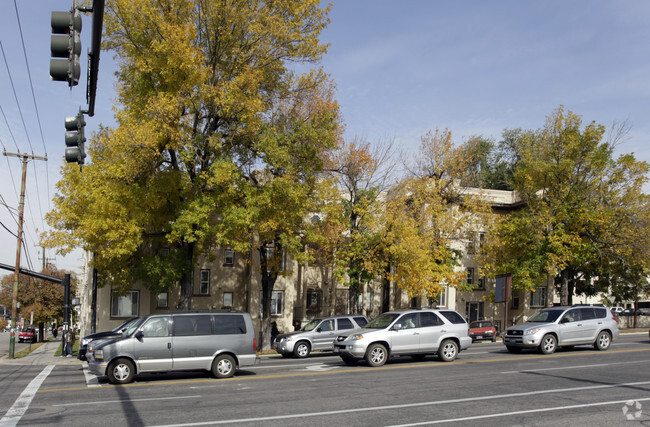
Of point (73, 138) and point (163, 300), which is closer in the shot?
point (73, 138)

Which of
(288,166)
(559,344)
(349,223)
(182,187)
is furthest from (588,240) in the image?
(182,187)

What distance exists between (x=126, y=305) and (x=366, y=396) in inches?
1070

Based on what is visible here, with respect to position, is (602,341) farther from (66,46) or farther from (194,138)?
(66,46)

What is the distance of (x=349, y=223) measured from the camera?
3372 cm

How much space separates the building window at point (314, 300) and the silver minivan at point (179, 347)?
1028 inches

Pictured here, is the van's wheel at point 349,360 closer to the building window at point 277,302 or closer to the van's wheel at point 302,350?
the van's wheel at point 302,350

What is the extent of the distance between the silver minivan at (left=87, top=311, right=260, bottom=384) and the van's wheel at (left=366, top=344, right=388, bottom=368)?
A: 363 cm

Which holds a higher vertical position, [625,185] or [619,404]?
[625,185]

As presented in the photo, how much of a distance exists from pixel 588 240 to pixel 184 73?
95.5 feet

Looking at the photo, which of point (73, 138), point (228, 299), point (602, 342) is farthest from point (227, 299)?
point (73, 138)

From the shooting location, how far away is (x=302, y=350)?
2427cm

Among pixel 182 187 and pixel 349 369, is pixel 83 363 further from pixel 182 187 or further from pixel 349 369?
pixel 349 369

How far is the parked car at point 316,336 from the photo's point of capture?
79.4 feet

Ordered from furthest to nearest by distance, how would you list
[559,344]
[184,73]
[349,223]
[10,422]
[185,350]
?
1. [349,223]
2. [184,73]
3. [559,344]
4. [185,350]
5. [10,422]
